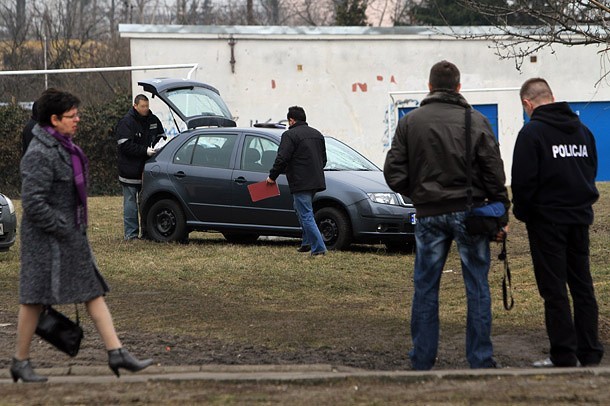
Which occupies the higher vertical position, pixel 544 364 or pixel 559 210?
pixel 559 210

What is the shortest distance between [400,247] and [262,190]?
7.12 feet

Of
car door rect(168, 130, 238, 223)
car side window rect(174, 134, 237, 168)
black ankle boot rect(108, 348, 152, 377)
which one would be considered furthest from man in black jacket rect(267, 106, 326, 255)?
black ankle boot rect(108, 348, 152, 377)

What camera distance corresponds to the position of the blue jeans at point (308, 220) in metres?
13.4

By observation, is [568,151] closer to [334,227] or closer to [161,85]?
[334,227]

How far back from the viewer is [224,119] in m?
17.2

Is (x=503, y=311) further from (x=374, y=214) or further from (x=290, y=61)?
(x=290, y=61)

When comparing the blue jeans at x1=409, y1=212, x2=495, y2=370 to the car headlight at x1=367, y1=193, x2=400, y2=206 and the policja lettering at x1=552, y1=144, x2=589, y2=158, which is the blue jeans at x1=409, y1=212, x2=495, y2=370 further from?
the car headlight at x1=367, y1=193, x2=400, y2=206

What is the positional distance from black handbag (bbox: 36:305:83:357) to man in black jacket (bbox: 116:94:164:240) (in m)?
8.62

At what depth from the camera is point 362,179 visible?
1441 centimetres

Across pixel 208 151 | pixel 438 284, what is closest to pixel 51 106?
pixel 438 284

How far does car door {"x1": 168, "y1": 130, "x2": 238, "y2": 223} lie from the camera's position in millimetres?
14898

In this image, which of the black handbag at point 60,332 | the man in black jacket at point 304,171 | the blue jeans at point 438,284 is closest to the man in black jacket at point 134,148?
the man in black jacket at point 304,171

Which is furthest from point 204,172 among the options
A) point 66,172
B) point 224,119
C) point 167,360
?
point 66,172

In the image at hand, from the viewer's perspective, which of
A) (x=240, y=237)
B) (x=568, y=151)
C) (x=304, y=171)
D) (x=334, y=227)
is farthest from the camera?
(x=240, y=237)
